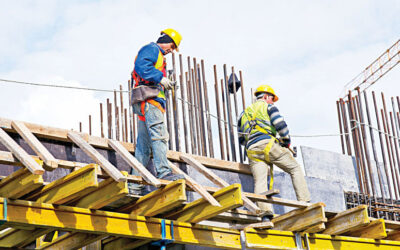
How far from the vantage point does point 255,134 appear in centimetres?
1031

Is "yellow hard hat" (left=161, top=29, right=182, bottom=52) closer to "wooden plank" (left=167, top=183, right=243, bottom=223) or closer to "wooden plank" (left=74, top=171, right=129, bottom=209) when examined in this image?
"wooden plank" (left=167, top=183, right=243, bottom=223)

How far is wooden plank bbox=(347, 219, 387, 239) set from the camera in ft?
32.6

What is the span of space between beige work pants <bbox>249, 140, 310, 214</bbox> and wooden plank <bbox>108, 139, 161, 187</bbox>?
2.34 m

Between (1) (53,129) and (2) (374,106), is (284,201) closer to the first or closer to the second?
(1) (53,129)

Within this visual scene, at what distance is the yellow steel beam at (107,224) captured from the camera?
22.5 ft

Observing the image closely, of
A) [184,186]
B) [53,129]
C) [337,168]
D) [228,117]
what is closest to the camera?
[184,186]

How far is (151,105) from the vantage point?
28.4 ft

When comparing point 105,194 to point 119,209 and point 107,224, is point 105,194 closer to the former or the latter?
point 107,224

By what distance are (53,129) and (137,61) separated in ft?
4.45

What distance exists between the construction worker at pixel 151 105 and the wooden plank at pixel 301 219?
6.12ft

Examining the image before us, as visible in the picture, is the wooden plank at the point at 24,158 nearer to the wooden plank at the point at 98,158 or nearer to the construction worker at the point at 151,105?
the wooden plank at the point at 98,158

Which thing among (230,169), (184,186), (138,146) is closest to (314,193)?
(230,169)

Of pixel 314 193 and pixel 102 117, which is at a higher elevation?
pixel 102 117

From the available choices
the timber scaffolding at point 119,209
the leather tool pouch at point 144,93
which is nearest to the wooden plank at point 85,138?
the timber scaffolding at point 119,209
